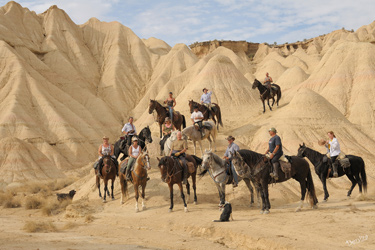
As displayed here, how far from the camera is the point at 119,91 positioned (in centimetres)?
6994

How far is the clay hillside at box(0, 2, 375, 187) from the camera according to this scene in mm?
34750

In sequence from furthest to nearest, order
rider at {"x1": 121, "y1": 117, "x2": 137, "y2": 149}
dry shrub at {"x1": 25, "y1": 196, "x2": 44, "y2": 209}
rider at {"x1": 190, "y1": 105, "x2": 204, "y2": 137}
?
1. dry shrub at {"x1": 25, "y1": 196, "x2": 44, "y2": 209}
2. rider at {"x1": 190, "y1": 105, "x2": 204, "y2": 137}
3. rider at {"x1": 121, "y1": 117, "x2": 137, "y2": 149}

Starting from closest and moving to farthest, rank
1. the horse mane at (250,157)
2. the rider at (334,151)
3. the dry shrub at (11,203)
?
the horse mane at (250,157), the rider at (334,151), the dry shrub at (11,203)

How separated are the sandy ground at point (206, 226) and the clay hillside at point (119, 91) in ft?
47.2

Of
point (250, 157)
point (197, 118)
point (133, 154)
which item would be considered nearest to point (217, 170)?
point (250, 157)

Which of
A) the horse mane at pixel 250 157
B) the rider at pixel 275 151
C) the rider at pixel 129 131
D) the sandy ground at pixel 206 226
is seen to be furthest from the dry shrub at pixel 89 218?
the rider at pixel 275 151

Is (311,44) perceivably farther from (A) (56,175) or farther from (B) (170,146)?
(B) (170,146)

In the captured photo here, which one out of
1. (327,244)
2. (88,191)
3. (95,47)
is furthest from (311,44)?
(327,244)

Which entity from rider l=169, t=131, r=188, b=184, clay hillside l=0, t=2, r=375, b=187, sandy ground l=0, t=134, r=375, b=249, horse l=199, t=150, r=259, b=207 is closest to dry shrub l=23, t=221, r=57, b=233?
sandy ground l=0, t=134, r=375, b=249

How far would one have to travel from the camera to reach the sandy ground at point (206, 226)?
11227 mm

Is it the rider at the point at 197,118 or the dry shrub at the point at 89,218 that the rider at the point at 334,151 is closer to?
the rider at the point at 197,118

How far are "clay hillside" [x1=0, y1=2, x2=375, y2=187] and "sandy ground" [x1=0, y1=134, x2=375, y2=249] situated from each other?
1437 centimetres

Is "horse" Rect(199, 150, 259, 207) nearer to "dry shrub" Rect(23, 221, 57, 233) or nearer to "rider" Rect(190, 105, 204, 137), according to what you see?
→ "rider" Rect(190, 105, 204, 137)

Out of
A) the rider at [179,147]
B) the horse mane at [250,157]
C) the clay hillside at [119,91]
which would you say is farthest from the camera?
the clay hillside at [119,91]
